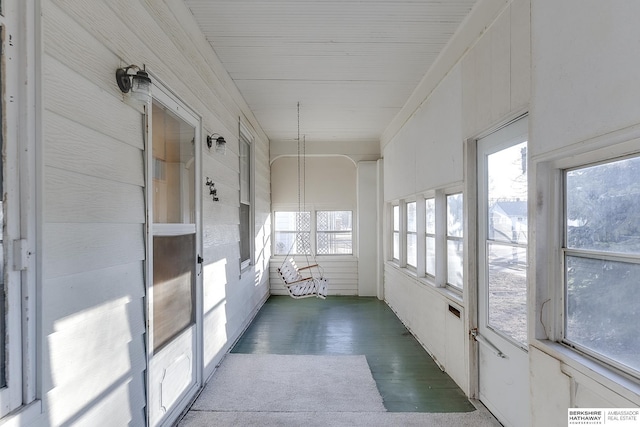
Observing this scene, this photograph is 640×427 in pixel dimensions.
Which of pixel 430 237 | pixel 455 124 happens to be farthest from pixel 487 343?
pixel 455 124

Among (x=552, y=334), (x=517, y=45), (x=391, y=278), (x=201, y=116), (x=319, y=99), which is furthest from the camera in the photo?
(x=391, y=278)

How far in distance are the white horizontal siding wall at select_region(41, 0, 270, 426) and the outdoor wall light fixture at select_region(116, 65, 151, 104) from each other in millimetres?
40

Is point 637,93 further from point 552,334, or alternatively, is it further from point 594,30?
point 552,334

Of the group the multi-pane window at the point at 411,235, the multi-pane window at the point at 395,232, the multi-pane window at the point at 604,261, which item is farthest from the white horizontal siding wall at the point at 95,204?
the multi-pane window at the point at 395,232

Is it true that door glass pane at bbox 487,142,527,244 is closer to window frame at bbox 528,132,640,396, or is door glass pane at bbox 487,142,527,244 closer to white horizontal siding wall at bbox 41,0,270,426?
window frame at bbox 528,132,640,396

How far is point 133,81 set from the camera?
69.7 inches

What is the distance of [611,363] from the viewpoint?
1512 millimetres

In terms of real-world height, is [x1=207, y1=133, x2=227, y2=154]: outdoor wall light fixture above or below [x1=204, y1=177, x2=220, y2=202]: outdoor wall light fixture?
above

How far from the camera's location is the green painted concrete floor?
2.84 m

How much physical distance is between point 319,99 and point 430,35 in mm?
1894

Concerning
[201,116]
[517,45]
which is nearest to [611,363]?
[517,45]

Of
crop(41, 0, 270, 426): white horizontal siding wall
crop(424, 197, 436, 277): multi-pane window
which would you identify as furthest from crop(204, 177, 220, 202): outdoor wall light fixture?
crop(424, 197, 436, 277): multi-pane window

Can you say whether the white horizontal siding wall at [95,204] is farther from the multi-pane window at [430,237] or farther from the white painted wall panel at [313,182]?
the white painted wall panel at [313,182]

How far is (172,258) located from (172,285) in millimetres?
189
